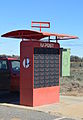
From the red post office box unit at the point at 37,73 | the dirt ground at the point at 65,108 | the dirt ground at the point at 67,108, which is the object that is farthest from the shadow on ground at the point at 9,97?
the dirt ground at the point at 67,108

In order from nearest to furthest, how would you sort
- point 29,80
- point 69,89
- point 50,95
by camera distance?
point 29,80 < point 50,95 < point 69,89

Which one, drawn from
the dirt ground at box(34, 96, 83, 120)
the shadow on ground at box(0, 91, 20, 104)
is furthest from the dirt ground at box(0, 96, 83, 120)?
the shadow on ground at box(0, 91, 20, 104)

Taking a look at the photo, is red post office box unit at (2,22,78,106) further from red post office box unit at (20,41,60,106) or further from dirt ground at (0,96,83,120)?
dirt ground at (0,96,83,120)

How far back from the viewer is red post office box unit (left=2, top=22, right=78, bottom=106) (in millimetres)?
12344

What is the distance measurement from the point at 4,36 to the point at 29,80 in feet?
7.01

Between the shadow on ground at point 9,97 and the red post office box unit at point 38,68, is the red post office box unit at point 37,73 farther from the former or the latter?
the shadow on ground at point 9,97

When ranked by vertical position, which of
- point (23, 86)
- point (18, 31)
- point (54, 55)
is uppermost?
point (18, 31)

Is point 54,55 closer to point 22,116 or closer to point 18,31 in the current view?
point 18,31

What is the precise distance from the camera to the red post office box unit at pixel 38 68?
12.3 m

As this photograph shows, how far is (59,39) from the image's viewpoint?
13648mm

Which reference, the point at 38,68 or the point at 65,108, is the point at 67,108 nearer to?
the point at 65,108

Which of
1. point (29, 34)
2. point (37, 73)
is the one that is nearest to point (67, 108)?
point (37, 73)

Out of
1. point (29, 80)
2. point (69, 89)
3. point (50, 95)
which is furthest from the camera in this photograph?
point (69, 89)

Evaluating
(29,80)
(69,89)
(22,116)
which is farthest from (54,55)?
(69,89)
